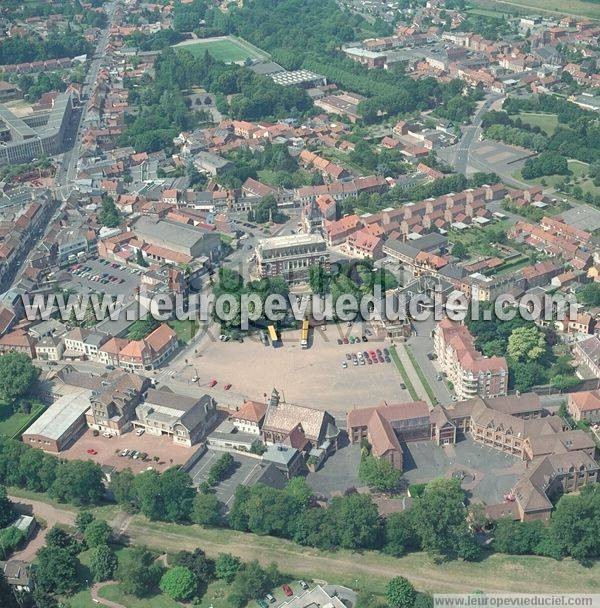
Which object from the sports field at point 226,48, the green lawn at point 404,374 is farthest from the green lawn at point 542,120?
the green lawn at point 404,374

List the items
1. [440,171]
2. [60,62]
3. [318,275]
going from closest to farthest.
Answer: [318,275], [440,171], [60,62]

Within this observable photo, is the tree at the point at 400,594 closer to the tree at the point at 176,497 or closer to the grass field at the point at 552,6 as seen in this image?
the tree at the point at 176,497

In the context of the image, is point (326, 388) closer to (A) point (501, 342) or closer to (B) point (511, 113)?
(A) point (501, 342)

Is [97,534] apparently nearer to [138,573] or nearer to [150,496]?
[150,496]

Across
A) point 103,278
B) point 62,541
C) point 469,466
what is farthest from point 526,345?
point 103,278

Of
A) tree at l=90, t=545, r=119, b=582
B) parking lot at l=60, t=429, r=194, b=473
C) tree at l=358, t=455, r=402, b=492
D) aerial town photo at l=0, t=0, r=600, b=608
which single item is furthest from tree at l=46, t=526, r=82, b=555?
tree at l=358, t=455, r=402, b=492

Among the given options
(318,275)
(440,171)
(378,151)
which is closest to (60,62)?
(378,151)
